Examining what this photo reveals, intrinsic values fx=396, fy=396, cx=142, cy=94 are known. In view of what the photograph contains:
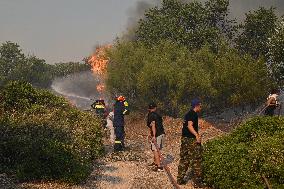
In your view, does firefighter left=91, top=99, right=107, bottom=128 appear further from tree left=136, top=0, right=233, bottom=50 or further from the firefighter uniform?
tree left=136, top=0, right=233, bottom=50

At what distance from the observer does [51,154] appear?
10.4m

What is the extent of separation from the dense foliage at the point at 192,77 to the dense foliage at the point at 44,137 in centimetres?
1057

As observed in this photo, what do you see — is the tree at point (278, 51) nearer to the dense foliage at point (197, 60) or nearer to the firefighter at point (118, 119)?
the dense foliage at point (197, 60)

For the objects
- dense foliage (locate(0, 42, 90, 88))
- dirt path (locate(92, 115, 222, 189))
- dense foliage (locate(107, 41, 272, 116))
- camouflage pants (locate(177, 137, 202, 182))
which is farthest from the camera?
dense foliage (locate(0, 42, 90, 88))

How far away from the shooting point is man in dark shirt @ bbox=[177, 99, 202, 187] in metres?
10.2

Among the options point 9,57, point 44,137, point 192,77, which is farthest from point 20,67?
point 44,137

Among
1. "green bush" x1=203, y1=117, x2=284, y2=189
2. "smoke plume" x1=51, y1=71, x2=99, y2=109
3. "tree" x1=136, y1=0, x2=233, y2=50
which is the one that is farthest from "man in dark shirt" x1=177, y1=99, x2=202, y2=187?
"smoke plume" x1=51, y1=71, x2=99, y2=109

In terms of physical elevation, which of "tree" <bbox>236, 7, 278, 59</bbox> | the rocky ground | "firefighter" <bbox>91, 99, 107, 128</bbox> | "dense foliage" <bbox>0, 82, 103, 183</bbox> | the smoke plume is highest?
the smoke plume

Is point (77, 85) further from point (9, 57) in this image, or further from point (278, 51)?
point (278, 51)

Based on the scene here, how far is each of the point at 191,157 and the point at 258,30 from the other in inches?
916

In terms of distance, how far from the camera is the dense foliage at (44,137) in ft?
33.8

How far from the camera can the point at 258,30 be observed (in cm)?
3139

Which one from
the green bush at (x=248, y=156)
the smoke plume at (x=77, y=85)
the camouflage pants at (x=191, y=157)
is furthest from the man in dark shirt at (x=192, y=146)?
the smoke plume at (x=77, y=85)

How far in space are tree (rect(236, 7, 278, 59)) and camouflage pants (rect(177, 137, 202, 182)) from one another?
21.9 metres
